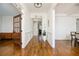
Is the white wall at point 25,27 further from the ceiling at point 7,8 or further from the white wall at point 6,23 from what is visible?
the white wall at point 6,23

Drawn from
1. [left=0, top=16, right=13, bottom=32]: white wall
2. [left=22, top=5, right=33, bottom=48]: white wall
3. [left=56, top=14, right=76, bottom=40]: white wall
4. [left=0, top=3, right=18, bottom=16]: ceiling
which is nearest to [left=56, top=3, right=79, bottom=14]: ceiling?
[left=22, top=5, right=33, bottom=48]: white wall

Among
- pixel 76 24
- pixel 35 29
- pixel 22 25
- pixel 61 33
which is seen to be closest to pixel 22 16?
pixel 22 25

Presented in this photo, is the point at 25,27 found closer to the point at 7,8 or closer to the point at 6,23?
the point at 7,8

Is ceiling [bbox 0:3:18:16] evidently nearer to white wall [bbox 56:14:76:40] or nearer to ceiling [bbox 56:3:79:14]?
ceiling [bbox 56:3:79:14]

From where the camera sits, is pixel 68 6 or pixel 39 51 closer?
pixel 39 51

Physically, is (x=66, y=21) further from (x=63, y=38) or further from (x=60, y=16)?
(x=63, y=38)

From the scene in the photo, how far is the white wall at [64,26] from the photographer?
36.5 ft

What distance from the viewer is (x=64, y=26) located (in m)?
11.2

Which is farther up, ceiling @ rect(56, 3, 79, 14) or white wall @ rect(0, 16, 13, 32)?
ceiling @ rect(56, 3, 79, 14)

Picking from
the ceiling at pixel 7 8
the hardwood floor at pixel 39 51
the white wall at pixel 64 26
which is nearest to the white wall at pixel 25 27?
the hardwood floor at pixel 39 51

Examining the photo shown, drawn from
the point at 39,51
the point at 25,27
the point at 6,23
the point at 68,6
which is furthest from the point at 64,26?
the point at 39,51

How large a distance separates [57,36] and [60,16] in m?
1.87

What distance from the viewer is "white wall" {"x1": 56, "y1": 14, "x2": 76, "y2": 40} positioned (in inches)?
438

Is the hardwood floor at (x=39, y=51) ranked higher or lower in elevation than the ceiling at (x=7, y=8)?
lower
